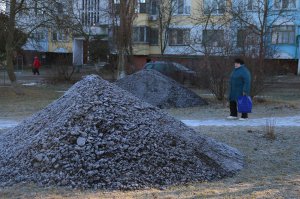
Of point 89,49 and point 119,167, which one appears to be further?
point 89,49

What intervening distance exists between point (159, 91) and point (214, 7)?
95.3ft

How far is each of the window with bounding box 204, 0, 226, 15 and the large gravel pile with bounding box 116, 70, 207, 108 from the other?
25.1m

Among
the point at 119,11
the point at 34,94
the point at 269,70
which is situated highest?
the point at 119,11

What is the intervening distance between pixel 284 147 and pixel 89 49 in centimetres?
3383

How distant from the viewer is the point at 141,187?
5.56 meters

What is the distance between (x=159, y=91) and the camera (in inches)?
653

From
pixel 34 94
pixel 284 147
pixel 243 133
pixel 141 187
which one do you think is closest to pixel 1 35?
pixel 34 94

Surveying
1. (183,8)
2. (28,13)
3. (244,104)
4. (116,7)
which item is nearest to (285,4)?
(183,8)

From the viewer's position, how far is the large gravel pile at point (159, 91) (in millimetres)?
16219

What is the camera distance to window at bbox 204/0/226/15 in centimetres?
4214

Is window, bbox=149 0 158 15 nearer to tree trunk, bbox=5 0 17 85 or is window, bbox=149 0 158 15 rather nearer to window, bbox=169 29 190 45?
window, bbox=169 29 190 45

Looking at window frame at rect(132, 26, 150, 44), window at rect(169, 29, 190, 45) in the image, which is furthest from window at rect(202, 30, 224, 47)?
window frame at rect(132, 26, 150, 44)

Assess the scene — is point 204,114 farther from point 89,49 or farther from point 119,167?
point 89,49

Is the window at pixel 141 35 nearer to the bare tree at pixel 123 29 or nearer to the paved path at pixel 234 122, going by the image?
the bare tree at pixel 123 29
